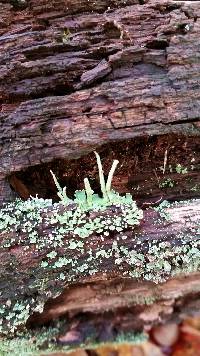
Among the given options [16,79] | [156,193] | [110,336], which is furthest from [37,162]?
[110,336]

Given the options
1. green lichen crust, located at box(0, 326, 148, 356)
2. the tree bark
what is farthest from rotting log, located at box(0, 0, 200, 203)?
green lichen crust, located at box(0, 326, 148, 356)

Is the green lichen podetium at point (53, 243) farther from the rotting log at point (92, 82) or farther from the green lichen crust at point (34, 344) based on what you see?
the rotting log at point (92, 82)

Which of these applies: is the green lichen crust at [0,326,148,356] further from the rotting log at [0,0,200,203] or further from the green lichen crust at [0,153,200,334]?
the rotting log at [0,0,200,203]

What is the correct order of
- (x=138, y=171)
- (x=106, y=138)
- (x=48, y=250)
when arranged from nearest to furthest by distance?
(x=48, y=250)
(x=106, y=138)
(x=138, y=171)

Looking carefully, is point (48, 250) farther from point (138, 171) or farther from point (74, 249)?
point (138, 171)

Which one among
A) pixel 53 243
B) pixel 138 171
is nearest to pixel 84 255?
pixel 53 243

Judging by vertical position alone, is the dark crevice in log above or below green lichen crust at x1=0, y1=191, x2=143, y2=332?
above
